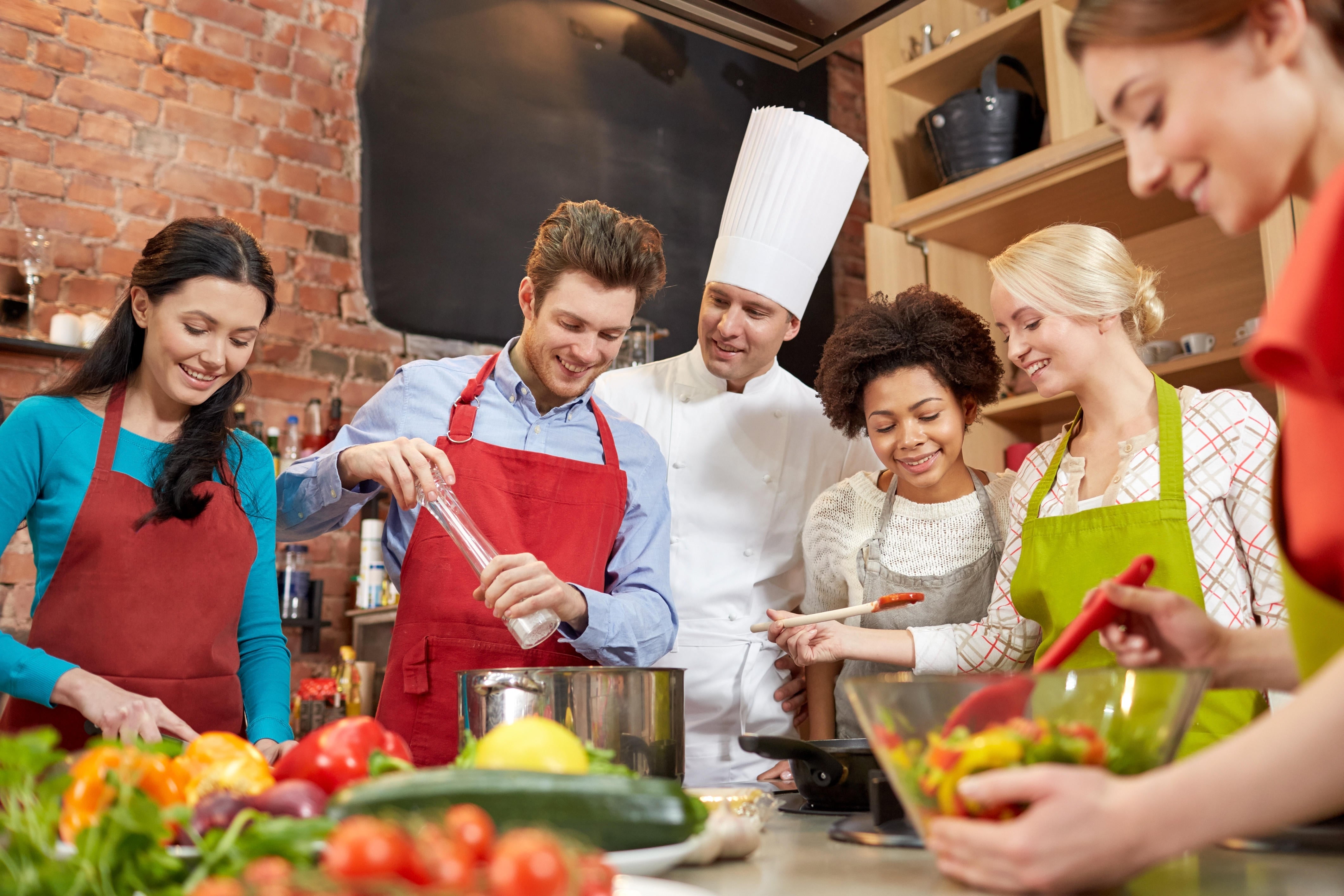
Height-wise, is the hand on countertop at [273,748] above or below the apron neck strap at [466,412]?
below

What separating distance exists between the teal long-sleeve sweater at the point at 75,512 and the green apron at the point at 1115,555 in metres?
1.10

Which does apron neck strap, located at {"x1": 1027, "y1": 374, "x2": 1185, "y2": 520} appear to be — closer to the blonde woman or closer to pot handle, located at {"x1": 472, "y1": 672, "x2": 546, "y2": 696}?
the blonde woman

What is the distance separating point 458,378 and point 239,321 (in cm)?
36

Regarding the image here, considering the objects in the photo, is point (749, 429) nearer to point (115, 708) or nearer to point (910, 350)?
point (910, 350)

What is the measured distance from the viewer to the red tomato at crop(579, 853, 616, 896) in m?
0.48

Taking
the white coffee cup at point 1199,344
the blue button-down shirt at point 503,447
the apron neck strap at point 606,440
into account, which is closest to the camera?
the blue button-down shirt at point 503,447

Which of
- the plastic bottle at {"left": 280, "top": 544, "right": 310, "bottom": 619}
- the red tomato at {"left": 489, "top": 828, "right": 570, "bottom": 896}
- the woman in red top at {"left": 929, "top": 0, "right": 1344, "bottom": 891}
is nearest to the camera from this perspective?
the red tomato at {"left": 489, "top": 828, "right": 570, "bottom": 896}

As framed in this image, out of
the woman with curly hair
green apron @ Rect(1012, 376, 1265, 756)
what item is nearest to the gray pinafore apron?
the woman with curly hair

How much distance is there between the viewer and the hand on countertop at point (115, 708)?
1.24m

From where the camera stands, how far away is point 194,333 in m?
1.53

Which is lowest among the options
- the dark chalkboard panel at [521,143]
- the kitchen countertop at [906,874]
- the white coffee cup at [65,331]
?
the kitchen countertop at [906,874]

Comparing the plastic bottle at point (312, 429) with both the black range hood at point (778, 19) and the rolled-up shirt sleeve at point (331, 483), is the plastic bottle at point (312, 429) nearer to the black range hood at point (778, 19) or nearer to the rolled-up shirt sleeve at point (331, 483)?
the rolled-up shirt sleeve at point (331, 483)

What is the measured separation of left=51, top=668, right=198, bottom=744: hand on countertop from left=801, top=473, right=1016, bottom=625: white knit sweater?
982 mm

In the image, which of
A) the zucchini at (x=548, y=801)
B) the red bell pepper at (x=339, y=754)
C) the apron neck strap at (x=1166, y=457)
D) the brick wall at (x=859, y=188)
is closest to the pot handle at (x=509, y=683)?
the red bell pepper at (x=339, y=754)
